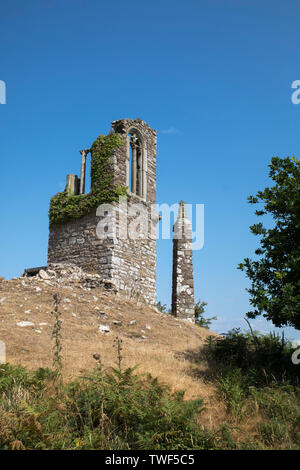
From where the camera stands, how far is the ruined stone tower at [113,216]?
51.4ft

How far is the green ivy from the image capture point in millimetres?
16062

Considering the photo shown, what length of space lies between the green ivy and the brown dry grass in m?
4.02

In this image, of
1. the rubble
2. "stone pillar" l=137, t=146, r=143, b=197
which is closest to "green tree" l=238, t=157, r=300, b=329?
the rubble

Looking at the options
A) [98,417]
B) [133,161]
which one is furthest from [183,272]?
[98,417]

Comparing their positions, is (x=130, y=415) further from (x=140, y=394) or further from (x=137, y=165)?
(x=137, y=165)

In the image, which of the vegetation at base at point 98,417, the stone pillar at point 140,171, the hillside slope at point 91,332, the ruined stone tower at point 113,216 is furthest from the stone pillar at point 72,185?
the vegetation at base at point 98,417

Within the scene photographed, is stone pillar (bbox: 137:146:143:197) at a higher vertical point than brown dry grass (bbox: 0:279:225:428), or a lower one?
higher

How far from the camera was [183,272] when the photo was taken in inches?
624

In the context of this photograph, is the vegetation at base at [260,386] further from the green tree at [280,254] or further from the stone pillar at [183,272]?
the stone pillar at [183,272]

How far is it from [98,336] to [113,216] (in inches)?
257

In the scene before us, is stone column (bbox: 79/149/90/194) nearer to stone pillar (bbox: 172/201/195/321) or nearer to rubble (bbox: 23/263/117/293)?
rubble (bbox: 23/263/117/293)

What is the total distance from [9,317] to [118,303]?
4.13m
